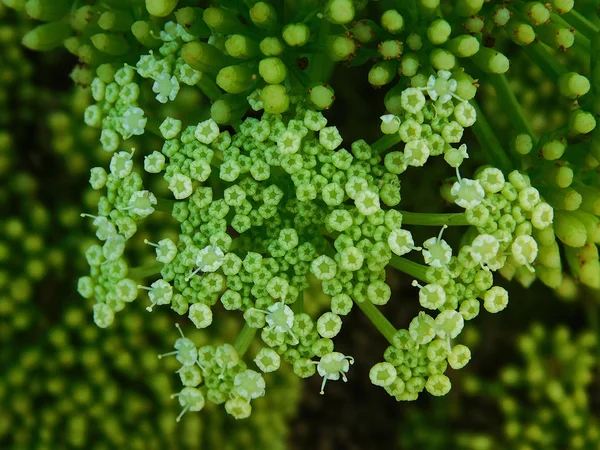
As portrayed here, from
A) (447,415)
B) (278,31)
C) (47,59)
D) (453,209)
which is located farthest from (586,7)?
(47,59)

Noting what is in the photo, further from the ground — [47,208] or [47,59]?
[47,59]

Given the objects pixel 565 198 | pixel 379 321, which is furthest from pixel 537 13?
pixel 379 321

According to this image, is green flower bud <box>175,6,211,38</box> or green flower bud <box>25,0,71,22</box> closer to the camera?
green flower bud <box>175,6,211,38</box>

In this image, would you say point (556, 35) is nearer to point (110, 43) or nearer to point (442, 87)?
point (442, 87)

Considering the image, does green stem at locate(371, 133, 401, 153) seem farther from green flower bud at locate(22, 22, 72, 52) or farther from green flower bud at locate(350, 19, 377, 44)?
green flower bud at locate(22, 22, 72, 52)

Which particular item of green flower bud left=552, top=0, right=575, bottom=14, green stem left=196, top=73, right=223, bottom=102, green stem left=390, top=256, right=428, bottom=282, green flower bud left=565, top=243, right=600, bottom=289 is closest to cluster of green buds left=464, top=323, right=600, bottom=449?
green flower bud left=565, top=243, right=600, bottom=289

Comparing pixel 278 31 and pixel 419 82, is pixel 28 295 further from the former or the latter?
pixel 419 82

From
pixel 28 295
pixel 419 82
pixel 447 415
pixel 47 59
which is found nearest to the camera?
pixel 419 82
